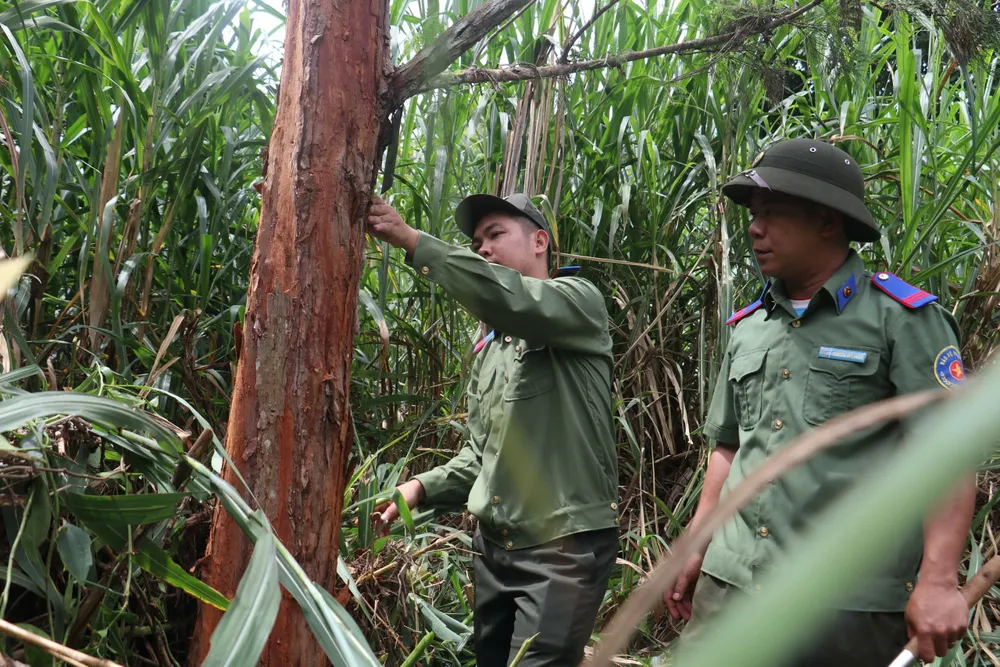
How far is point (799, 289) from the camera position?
2.02 m

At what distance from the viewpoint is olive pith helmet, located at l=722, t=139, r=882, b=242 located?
6.20 ft

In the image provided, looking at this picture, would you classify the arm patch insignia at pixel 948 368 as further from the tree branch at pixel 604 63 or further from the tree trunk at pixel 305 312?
the tree trunk at pixel 305 312

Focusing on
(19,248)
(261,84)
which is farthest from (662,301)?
(19,248)

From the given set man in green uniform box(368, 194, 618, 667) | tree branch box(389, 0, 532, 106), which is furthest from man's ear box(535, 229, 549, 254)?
tree branch box(389, 0, 532, 106)

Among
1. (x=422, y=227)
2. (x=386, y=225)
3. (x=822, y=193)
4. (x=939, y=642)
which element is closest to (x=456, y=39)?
(x=386, y=225)

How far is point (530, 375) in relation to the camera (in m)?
2.39

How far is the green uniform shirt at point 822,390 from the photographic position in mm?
1722

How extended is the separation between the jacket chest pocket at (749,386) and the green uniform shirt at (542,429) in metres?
0.45

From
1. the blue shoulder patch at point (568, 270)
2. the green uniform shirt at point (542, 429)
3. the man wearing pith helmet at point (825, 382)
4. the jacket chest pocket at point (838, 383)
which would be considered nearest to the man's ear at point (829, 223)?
the man wearing pith helmet at point (825, 382)

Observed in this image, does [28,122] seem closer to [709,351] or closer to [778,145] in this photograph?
[778,145]

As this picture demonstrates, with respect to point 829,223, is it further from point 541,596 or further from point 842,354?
point 541,596

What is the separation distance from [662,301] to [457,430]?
2.88 feet

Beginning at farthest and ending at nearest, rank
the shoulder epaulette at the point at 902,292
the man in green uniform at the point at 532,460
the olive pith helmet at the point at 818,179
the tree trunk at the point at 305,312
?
the man in green uniform at the point at 532,460 → the olive pith helmet at the point at 818,179 → the shoulder epaulette at the point at 902,292 → the tree trunk at the point at 305,312

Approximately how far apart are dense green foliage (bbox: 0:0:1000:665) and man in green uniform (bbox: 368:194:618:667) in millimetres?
198
